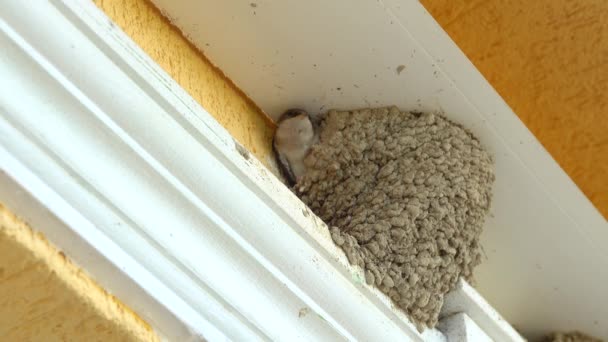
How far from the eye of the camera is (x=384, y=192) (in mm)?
3143

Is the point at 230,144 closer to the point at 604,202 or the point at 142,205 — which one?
the point at 142,205

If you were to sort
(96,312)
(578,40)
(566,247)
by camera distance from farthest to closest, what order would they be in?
(566,247)
(578,40)
(96,312)

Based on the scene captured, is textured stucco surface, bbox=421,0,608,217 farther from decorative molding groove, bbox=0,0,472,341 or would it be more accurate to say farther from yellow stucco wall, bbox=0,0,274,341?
yellow stucco wall, bbox=0,0,274,341

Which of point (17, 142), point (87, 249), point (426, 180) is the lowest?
point (426, 180)

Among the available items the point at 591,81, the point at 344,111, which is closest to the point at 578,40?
the point at 591,81

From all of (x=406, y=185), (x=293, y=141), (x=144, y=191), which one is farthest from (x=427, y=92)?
(x=144, y=191)

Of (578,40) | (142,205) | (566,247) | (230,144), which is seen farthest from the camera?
(566,247)

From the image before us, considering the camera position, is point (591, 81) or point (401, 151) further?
point (401, 151)

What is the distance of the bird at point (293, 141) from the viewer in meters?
3.01

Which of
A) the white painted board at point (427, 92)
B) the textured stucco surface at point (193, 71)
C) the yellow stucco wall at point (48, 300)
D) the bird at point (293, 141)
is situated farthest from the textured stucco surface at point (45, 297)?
the bird at point (293, 141)

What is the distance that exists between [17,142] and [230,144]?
0.53 m

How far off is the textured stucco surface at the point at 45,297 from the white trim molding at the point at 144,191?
0.04 metres

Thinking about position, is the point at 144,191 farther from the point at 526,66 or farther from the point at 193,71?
the point at 526,66

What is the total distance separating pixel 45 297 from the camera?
1742 millimetres
